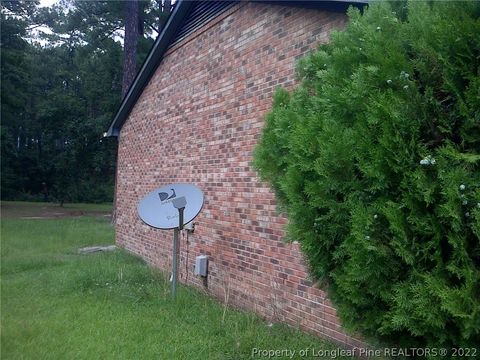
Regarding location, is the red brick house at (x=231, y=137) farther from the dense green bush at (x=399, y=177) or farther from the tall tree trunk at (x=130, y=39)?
the tall tree trunk at (x=130, y=39)

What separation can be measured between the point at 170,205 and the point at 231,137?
1318 mm

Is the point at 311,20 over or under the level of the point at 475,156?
over

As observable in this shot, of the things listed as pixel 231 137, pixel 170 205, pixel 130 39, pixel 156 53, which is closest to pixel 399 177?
pixel 231 137

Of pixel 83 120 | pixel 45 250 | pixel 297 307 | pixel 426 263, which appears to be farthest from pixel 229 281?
pixel 83 120

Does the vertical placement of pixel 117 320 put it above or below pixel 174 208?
below

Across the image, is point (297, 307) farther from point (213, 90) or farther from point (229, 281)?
point (213, 90)

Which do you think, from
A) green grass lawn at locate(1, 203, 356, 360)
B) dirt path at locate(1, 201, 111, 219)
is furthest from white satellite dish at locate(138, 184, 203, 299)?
dirt path at locate(1, 201, 111, 219)

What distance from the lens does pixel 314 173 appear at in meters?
2.63

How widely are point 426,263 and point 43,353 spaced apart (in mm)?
3616

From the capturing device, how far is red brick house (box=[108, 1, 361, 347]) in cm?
522

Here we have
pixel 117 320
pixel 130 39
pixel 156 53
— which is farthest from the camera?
pixel 130 39

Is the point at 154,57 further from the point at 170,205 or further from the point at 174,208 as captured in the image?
the point at 174,208

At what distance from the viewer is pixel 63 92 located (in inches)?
1346

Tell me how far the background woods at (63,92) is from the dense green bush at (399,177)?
79.1 feet
